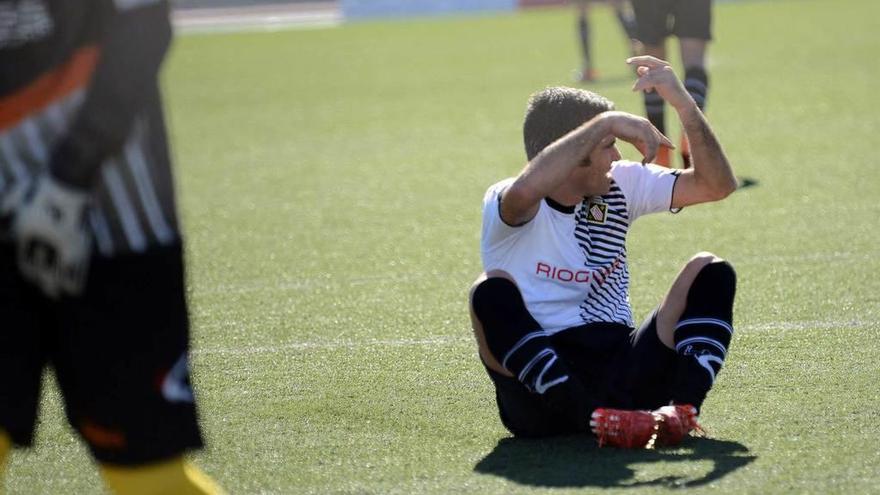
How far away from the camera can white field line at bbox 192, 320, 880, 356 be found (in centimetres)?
586

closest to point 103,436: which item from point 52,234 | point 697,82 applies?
point 52,234

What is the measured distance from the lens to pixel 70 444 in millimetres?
4766

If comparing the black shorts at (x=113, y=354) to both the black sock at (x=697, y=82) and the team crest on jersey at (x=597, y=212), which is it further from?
the black sock at (x=697, y=82)

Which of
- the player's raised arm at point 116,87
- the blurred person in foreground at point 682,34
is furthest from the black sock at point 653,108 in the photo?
the player's raised arm at point 116,87

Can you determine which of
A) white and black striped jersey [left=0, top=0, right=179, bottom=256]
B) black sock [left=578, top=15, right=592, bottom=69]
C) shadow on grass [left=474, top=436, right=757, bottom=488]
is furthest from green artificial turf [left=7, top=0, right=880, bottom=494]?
white and black striped jersey [left=0, top=0, right=179, bottom=256]

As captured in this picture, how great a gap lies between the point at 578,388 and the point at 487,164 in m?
6.62

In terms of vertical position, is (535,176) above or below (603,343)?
above

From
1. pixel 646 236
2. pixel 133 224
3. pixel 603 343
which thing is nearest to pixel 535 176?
pixel 603 343

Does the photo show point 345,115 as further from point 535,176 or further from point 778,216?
point 535,176

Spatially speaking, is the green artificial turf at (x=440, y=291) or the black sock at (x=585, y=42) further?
the black sock at (x=585, y=42)

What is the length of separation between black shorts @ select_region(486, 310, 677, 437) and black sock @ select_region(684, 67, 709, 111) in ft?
14.3

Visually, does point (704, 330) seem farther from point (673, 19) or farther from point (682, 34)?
point (673, 19)

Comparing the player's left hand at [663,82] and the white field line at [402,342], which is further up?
the player's left hand at [663,82]

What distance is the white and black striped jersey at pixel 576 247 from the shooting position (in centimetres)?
456
